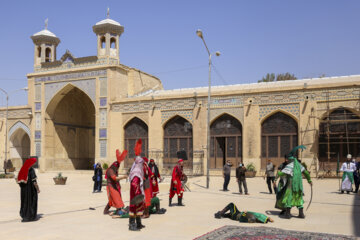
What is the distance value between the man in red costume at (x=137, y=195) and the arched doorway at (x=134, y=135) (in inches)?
745

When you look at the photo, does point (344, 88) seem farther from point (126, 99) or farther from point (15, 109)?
point (15, 109)

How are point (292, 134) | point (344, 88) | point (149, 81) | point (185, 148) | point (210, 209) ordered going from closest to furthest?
point (210, 209)
point (344, 88)
point (292, 134)
point (185, 148)
point (149, 81)

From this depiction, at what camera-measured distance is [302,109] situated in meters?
22.8

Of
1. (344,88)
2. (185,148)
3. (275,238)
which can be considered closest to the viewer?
(275,238)

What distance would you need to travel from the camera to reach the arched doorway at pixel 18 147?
32625 mm

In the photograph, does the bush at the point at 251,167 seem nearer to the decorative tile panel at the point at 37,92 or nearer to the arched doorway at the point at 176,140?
the arched doorway at the point at 176,140

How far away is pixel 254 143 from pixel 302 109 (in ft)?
11.0

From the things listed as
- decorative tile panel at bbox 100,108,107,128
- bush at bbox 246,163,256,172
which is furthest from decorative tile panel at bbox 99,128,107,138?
bush at bbox 246,163,256,172

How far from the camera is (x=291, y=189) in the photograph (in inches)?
375

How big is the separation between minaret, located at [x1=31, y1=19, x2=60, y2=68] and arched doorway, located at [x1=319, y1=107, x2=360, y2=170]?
21.4 metres

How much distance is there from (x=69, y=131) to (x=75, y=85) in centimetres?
522

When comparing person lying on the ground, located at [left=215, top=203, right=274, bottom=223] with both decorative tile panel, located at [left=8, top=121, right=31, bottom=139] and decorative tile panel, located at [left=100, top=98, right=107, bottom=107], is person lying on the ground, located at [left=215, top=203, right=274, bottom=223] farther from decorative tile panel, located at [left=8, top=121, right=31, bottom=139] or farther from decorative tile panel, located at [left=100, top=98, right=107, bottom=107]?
decorative tile panel, located at [left=8, top=121, right=31, bottom=139]

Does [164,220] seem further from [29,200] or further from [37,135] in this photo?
[37,135]

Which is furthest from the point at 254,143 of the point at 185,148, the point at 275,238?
the point at 275,238
